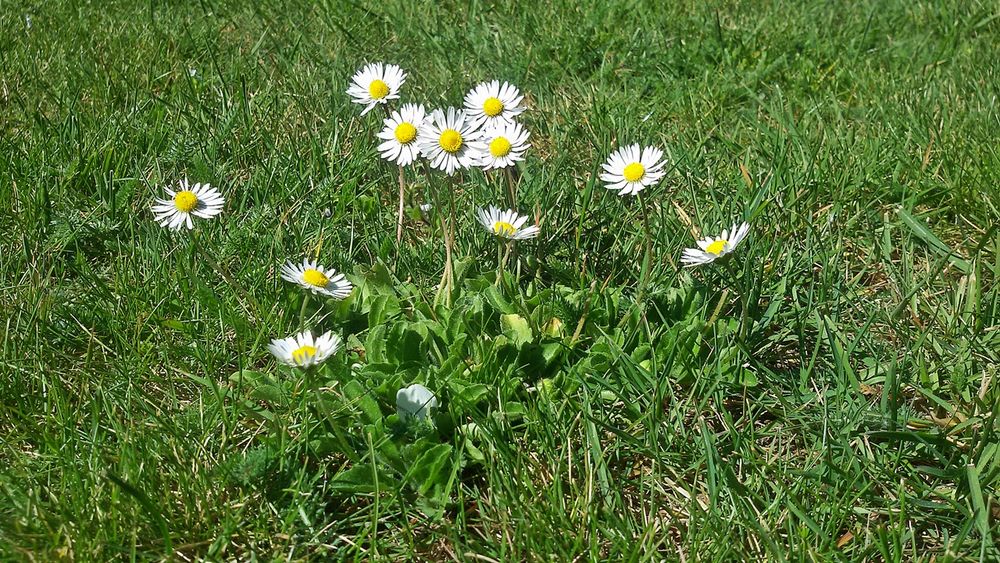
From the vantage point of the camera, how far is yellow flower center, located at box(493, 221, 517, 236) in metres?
2.13

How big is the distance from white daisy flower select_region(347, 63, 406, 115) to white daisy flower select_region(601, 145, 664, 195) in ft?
1.91

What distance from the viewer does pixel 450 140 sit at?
2230 millimetres

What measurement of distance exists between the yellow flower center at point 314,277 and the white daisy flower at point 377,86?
51 cm

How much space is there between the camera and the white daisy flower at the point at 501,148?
2256 millimetres

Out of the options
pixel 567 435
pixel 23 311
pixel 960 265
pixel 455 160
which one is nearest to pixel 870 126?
pixel 960 265

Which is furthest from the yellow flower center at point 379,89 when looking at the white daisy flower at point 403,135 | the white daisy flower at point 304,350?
the white daisy flower at point 304,350

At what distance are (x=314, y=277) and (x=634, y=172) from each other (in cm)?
80

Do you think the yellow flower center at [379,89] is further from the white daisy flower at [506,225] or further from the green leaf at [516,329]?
the green leaf at [516,329]

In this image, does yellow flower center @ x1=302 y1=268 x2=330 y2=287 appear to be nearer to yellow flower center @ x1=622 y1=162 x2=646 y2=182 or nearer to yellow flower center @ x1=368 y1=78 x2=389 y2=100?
yellow flower center @ x1=368 y1=78 x2=389 y2=100

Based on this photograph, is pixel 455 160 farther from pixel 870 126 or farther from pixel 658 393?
pixel 870 126

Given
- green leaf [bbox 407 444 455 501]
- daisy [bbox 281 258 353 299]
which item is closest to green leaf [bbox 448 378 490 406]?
green leaf [bbox 407 444 455 501]

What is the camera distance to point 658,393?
77.9 inches

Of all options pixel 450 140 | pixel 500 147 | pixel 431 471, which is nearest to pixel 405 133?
pixel 450 140

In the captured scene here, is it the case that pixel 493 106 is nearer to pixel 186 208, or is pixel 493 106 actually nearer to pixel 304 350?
pixel 186 208
